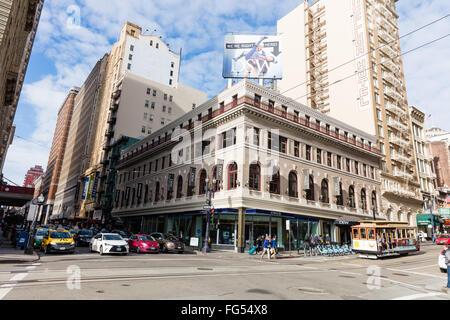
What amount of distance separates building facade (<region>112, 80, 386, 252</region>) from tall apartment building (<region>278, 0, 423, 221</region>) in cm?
770

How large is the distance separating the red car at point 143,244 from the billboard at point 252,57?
2348 cm

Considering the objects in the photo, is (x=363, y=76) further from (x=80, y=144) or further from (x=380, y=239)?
(x=80, y=144)

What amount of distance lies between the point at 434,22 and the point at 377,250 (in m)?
18.3

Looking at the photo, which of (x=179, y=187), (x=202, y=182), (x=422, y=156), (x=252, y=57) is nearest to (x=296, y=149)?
(x=202, y=182)

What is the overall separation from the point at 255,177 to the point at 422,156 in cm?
5275

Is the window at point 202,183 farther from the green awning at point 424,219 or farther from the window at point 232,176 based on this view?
the green awning at point 424,219

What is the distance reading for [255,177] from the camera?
30.7 metres

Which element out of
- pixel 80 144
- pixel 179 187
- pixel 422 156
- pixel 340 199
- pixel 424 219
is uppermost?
pixel 80 144

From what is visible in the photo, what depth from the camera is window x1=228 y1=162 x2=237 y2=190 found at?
30.3m

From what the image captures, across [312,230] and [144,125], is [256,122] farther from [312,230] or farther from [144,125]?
[144,125]

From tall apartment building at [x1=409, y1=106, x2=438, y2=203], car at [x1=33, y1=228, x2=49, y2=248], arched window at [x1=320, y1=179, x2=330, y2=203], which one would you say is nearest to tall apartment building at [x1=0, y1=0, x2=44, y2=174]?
car at [x1=33, y1=228, x2=49, y2=248]

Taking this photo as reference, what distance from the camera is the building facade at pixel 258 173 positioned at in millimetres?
30266

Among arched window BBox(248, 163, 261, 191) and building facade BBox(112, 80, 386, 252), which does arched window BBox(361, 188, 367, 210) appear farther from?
arched window BBox(248, 163, 261, 191)
